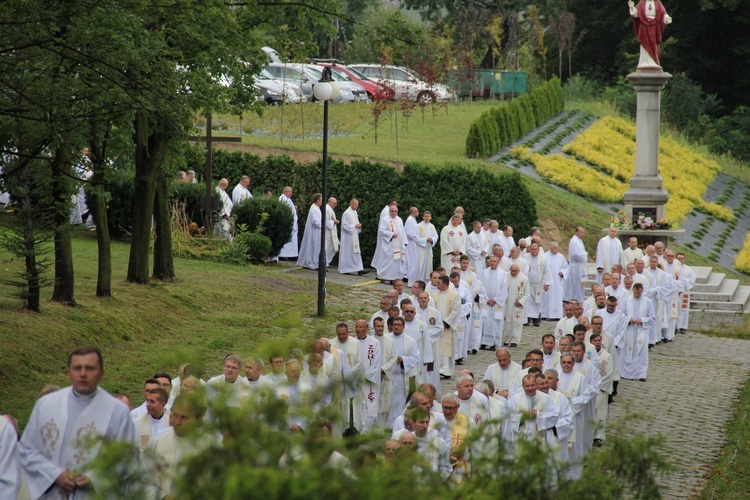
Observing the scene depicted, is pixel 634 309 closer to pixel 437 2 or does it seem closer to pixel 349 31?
pixel 437 2

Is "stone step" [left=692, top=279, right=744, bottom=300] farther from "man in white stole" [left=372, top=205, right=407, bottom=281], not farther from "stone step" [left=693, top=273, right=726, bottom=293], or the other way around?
"man in white stole" [left=372, top=205, right=407, bottom=281]

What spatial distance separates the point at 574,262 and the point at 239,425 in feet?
66.6

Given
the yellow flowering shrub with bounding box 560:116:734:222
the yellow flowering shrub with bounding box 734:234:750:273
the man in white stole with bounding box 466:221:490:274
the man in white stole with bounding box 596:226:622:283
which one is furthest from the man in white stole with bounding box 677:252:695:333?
the yellow flowering shrub with bounding box 560:116:734:222

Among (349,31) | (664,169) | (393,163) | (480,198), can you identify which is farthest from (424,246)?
Result: (349,31)

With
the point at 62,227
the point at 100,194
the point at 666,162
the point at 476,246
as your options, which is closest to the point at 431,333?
the point at 100,194

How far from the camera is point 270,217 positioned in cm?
2544

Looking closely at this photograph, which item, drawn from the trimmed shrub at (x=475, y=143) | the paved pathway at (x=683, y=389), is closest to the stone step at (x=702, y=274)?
the paved pathway at (x=683, y=389)

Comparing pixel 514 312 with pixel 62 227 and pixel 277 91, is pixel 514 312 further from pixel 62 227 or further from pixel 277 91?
pixel 277 91

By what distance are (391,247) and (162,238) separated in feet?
20.4

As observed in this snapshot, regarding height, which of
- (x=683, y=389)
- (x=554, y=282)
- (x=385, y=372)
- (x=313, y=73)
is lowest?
(x=683, y=389)

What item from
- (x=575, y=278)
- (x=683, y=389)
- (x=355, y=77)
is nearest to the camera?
(x=683, y=389)

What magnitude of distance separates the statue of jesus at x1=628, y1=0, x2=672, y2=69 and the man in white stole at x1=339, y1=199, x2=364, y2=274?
24.9 ft

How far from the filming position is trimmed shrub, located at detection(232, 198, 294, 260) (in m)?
25.3

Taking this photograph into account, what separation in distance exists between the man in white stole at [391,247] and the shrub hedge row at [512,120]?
9.39 metres
